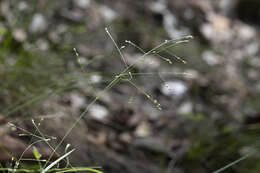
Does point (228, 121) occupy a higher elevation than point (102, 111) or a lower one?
higher

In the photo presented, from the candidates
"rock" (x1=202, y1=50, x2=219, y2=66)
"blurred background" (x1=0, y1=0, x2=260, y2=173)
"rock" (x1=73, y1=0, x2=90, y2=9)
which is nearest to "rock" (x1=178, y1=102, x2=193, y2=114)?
"blurred background" (x1=0, y1=0, x2=260, y2=173)

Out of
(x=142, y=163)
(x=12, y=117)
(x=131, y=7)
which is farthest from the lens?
(x=131, y=7)

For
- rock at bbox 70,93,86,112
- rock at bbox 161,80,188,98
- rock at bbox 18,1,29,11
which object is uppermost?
rock at bbox 161,80,188,98

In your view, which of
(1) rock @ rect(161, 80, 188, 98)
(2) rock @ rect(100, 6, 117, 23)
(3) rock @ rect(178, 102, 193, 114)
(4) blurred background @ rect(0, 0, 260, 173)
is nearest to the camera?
(4) blurred background @ rect(0, 0, 260, 173)

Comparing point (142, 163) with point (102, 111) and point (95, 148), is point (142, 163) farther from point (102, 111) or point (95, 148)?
point (102, 111)

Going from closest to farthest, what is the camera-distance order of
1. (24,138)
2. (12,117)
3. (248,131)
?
1. (24,138)
2. (12,117)
3. (248,131)

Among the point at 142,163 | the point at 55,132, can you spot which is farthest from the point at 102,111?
the point at 55,132

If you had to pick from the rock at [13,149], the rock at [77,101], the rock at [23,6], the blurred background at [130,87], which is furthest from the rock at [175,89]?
the rock at [13,149]

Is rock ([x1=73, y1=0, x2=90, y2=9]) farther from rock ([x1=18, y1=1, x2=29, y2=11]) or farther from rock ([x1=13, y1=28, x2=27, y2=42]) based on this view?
rock ([x1=13, y1=28, x2=27, y2=42])

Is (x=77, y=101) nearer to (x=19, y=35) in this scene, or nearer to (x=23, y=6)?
(x=19, y=35)
